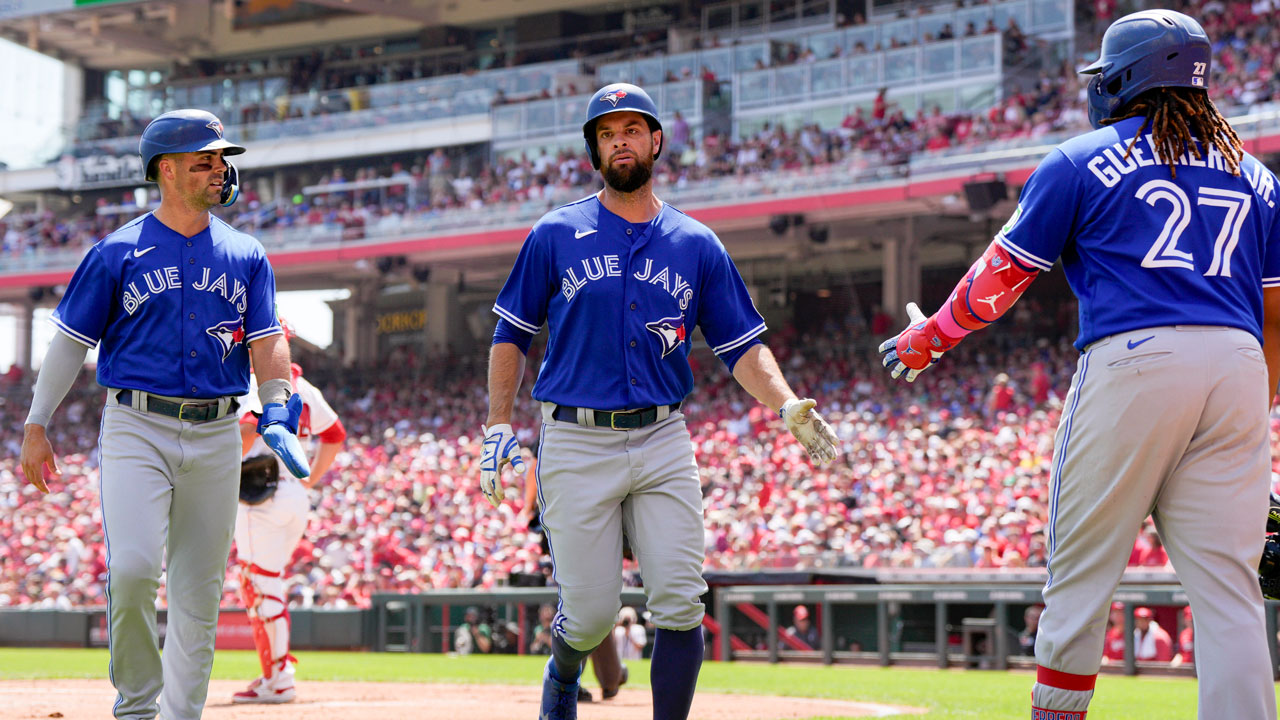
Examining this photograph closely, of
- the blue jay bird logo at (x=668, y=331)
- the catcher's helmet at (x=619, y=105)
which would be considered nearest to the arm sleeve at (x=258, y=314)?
the catcher's helmet at (x=619, y=105)

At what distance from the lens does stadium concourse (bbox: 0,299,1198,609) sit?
61.6 ft

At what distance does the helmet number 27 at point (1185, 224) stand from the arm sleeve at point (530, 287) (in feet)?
6.96

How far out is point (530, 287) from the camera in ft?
16.9

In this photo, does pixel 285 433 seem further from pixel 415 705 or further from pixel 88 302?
pixel 415 705

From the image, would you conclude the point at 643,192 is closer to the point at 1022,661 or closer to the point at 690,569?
the point at 690,569

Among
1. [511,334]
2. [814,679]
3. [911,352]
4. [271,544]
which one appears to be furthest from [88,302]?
[814,679]

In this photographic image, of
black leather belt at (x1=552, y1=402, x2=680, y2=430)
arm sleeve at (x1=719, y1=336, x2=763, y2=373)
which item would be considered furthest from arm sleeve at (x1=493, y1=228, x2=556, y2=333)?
arm sleeve at (x1=719, y1=336, x2=763, y2=373)

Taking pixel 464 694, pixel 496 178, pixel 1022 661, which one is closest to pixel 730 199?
pixel 496 178

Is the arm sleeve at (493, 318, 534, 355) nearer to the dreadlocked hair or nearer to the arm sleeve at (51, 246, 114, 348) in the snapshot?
the arm sleeve at (51, 246, 114, 348)

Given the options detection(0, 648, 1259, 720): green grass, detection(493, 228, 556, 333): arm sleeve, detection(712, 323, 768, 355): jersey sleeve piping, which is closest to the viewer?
detection(493, 228, 556, 333): arm sleeve

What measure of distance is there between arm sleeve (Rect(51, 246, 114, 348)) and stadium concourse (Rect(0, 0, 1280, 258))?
22436mm

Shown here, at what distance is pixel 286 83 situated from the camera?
41.0m

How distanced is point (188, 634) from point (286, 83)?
124 ft

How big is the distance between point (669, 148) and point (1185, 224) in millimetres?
28898
